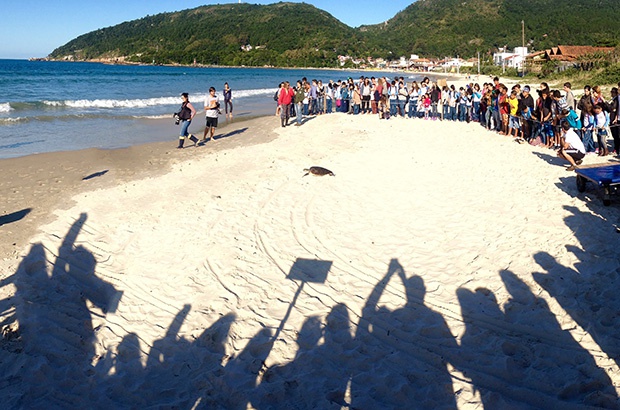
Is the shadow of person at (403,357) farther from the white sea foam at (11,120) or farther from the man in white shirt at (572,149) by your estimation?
the white sea foam at (11,120)

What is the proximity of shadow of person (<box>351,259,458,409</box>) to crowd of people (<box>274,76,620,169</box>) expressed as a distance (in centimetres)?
719

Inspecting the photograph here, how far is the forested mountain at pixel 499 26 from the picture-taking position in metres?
135

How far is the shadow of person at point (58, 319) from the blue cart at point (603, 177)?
757 cm

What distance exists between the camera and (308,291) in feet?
18.9

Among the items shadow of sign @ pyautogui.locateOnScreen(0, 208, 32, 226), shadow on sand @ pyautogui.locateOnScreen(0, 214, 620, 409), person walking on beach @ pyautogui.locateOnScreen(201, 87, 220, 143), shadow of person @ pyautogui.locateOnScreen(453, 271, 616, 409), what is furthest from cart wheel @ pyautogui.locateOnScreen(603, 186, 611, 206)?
person walking on beach @ pyautogui.locateOnScreen(201, 87, 220, 143)

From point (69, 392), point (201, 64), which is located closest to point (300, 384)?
point (69, 392)

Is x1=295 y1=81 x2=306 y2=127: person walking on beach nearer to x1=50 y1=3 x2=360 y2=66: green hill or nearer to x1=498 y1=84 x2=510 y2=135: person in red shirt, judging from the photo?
x1=498 y1=84 x2=510 y2=135: person in red shirt

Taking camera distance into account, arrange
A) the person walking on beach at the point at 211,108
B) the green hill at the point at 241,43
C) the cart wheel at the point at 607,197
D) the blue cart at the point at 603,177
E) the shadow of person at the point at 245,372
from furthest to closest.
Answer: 1. the green hill at the point at 241,43
2. the person walking on beach at the point at 211,108
3. the cart wheel at the point at 607,197
4. the blue cart at the point at 603,177
5. the shadow of person at the point at 245,372

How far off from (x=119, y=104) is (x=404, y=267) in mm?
27088

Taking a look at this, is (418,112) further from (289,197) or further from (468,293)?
(468,293)

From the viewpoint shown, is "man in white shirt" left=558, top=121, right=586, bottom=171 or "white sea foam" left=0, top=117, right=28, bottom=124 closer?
"man in white shirt" left=558, top=121, right=586, bottom=171

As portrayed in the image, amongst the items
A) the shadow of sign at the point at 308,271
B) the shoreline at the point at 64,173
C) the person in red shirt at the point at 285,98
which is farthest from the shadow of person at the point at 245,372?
the person in red shirt at the point at 285,98

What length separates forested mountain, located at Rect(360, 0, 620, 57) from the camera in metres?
135

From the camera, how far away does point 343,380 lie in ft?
13.7
